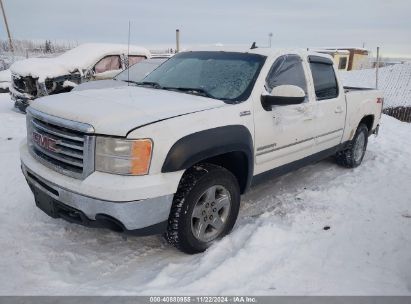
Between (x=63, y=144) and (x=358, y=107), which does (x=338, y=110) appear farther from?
(x=63, y=144)

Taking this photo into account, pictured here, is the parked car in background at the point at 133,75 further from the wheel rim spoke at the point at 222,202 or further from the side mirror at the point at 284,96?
the wheel rim spoke at the point at 222,202

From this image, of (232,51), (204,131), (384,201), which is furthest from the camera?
(384,201)

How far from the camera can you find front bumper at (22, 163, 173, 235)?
9.26 feet

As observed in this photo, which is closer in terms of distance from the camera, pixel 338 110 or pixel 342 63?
pixel 338 110

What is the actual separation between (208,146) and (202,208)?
22.7 inches

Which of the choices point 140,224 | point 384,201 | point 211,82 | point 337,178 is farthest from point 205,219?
point 337,178

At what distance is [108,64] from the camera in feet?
34.0

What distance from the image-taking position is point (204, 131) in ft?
10.4

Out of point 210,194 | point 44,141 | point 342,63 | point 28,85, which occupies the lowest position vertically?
point 210,194

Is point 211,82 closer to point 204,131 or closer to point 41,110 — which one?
point 204,131

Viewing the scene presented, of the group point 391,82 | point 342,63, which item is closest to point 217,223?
point 391,82

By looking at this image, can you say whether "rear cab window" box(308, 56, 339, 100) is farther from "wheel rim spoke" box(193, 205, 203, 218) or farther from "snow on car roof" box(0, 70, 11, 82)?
"snow on car roof" box(0, 70, 11, 82)

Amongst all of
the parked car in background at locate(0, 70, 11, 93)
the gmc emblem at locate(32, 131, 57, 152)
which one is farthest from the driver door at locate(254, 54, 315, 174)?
the parked car in background at locate(0, 70, 11, 93)

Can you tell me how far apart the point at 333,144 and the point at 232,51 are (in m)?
2.01
